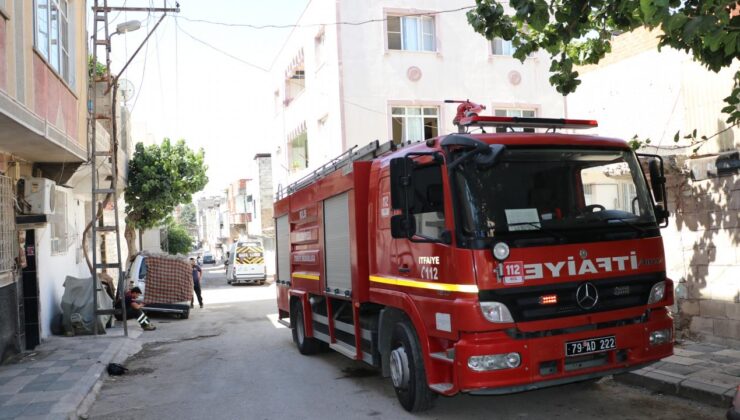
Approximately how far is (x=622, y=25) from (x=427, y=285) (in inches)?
147

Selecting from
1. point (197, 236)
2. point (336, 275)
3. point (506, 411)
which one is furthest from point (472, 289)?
point (197, 236)

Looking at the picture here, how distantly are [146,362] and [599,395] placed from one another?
754 cm

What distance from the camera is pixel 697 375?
6398mm

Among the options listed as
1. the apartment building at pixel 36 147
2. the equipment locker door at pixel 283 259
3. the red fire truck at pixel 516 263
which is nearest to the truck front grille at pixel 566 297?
the red fire truck at pixel 516 263

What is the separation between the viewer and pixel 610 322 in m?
5.27

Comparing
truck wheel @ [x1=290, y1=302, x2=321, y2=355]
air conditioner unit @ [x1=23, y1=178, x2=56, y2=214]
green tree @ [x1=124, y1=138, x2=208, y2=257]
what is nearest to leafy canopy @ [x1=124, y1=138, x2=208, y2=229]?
green tree @ [x1=124, y1=138, x2=208, y2=257]

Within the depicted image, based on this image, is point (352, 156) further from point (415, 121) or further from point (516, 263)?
point (415, 121)

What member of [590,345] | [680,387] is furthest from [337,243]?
[680,387]

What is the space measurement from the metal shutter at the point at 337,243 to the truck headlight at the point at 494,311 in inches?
103

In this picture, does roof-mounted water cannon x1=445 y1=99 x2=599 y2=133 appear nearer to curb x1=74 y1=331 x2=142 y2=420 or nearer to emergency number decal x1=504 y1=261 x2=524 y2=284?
emergency number decal x1=504 y1=261 x2=524 y2=284

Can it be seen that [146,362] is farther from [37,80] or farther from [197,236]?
[197,236]

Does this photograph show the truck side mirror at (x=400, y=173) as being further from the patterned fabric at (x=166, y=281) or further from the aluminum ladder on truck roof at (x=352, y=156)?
the patterned fabric at (x=166, y=281)

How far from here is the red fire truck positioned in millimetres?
4938

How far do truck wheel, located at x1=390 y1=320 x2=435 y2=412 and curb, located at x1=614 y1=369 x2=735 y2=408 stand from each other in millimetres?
2521
